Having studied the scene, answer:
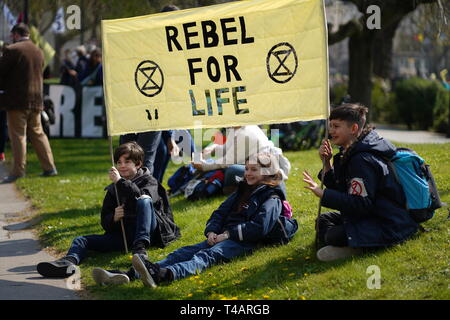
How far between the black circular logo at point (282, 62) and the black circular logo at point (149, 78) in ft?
3.48

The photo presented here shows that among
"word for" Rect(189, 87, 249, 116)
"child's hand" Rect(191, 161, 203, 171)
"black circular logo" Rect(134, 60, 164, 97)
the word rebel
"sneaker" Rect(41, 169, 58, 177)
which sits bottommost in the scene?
"sneaker" Rect(41, 169, 58, 177)

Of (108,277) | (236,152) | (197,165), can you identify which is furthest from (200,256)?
(197,165)

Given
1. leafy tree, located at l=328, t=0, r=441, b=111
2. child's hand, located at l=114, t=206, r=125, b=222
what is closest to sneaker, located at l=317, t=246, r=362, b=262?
child's hand, located at l=114, t=206, r=125, b=222

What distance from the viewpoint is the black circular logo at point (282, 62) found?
635 centimetres

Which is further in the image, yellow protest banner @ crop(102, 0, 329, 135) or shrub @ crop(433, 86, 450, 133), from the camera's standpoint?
shrub @ crop(433, 86, 450, 133)

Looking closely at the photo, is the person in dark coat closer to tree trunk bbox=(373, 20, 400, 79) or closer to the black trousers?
the black trousers

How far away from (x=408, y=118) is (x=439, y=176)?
14.9 m

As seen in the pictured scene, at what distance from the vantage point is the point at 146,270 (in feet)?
19.4

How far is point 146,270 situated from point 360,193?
5.73 ft

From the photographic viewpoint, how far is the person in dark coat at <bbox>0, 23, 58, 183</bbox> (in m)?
11.6

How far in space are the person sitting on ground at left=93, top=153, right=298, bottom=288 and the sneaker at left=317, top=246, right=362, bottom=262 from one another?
60 centimetres
